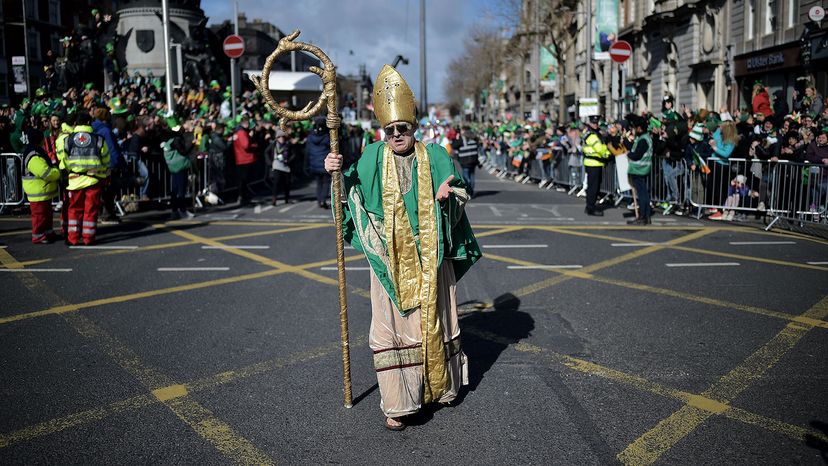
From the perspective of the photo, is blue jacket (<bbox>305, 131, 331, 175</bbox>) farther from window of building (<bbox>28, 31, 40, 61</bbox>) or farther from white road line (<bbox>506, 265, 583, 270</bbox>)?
window of building (<bbox>28, 31, 40, 61</bbox>)

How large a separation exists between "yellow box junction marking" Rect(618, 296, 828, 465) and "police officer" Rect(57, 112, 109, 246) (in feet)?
27.1

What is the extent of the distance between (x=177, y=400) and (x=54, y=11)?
6288cm

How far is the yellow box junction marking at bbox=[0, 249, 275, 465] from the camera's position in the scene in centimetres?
389

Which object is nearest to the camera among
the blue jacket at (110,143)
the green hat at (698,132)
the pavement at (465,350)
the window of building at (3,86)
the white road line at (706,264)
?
the pavement at (465,350)

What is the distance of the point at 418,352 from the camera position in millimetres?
4363

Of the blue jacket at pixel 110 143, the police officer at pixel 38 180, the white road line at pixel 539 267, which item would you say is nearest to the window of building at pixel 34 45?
the blue jacket at pixel 110 143

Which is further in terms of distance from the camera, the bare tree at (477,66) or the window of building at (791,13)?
the bare tree at (477,66)

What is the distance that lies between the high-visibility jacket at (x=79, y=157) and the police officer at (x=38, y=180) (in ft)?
1.06

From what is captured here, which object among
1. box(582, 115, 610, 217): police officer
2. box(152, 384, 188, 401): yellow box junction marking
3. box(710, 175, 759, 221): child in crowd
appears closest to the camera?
box(152, 384, 188, 401): yellow box junction marking

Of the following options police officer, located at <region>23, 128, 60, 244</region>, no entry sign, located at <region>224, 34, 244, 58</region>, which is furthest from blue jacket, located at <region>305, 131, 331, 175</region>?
police officer, located at <region>23, 128, 60, 244</region>

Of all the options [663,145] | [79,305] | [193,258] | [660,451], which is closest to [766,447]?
[660,451]

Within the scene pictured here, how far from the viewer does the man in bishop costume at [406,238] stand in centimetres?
433

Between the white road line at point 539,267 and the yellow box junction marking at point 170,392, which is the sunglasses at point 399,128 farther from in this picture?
the white road line at point 539,267

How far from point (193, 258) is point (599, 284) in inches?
191
